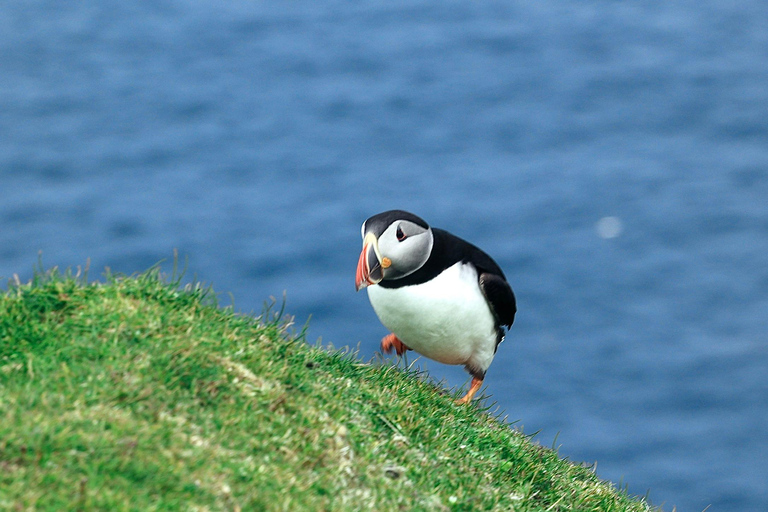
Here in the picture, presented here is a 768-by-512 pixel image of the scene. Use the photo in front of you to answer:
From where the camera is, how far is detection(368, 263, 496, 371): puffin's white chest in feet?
25.3

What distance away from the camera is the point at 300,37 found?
46.9m

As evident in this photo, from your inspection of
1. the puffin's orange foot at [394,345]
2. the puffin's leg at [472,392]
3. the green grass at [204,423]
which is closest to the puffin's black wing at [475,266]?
the puffin's leg at [472,392]

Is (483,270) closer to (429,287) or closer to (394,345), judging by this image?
(429,287)

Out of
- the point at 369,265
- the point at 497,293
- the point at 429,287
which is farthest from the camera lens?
the point at 497,293

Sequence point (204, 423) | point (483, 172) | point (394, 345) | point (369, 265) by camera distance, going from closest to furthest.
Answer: point (204, 423)
point (369, 265)
point (394, 345)
point (483, 172)

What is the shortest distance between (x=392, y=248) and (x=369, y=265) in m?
0.22

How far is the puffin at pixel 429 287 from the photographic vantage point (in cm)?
759

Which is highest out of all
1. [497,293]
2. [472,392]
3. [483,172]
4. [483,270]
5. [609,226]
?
[483,172]

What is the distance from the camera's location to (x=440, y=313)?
25.5 ft

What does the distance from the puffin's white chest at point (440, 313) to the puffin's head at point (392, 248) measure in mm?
177

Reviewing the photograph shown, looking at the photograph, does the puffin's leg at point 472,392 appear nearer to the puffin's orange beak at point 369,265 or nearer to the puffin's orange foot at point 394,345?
the puffin's orange foot at point 394,345

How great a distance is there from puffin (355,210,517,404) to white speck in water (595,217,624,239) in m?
29.7

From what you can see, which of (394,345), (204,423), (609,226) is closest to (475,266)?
(394,345)

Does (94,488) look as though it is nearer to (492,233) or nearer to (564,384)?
(564,384)
